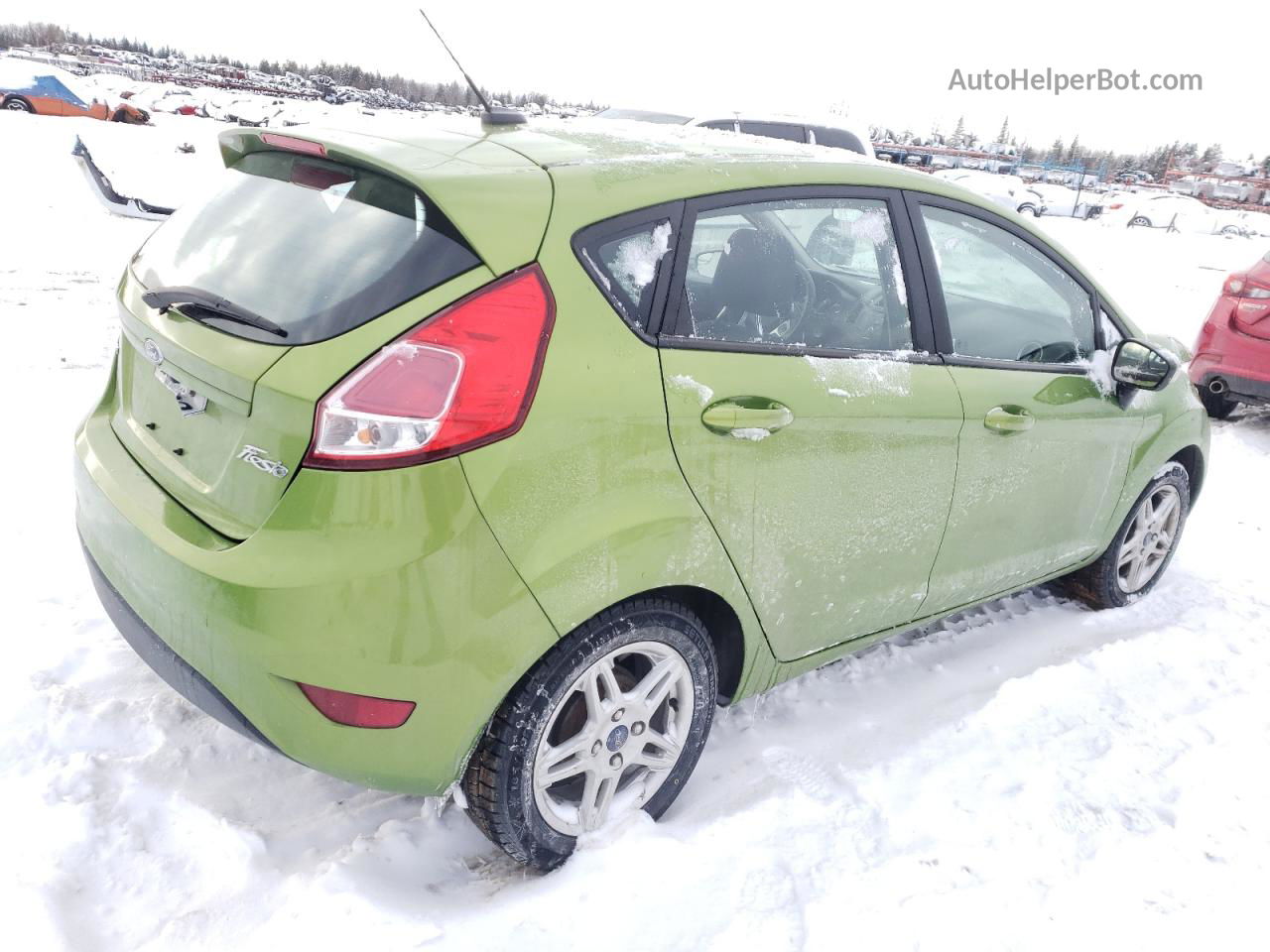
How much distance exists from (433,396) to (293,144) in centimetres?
94

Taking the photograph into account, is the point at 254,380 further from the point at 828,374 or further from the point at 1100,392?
the point at 1100,392

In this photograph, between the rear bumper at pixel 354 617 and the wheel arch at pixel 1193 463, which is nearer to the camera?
the rear bumper at pixel 354 617

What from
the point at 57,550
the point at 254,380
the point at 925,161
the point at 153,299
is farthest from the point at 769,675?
the point at 925,161

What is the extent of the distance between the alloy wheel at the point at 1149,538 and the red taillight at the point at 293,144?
329 cm

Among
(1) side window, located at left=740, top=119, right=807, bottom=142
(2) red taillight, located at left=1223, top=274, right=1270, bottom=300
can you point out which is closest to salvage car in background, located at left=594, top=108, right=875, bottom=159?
(1) side window, located at left=740, top=119, right=807, bottom=142

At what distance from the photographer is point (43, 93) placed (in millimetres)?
28109

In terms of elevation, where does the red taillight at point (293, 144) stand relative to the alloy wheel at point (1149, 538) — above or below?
above

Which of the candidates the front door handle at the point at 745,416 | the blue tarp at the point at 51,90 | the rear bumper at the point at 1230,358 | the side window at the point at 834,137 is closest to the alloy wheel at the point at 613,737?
the front door handle at the point at 745,416

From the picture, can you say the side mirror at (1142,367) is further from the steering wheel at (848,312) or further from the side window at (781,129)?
the side window at (781,129)

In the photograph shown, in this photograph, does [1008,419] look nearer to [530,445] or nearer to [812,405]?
[812,405]

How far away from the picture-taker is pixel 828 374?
7.67 ft

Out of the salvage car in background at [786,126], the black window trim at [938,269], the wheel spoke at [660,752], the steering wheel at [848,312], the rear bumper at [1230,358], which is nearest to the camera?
the wheel spoke at [660,752]

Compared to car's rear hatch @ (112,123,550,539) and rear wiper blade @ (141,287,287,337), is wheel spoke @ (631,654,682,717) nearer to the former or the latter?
car's rear hatch @ (112,123,550,539)

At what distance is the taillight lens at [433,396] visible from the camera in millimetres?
1737
